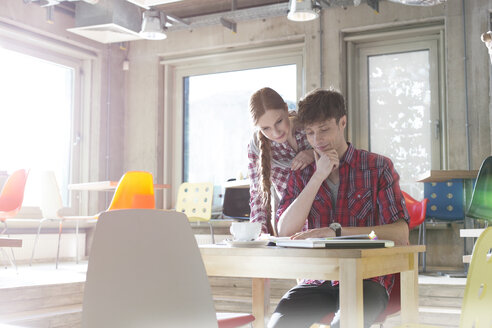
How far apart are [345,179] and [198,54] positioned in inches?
215

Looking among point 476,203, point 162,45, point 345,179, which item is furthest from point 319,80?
point 345,179

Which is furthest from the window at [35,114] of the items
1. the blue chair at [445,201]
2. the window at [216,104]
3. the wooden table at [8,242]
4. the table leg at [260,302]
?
the table leg at [260,302]

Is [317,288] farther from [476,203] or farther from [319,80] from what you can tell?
[319,80]

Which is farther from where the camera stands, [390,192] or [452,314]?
[452,314]

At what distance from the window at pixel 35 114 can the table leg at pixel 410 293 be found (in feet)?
16.7

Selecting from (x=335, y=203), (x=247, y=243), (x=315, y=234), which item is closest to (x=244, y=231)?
(x=247, y=243)

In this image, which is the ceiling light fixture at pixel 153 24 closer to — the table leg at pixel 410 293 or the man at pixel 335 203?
the man at pixel 335 203

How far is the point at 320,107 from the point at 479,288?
2.89 feet

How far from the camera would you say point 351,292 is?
130 cm

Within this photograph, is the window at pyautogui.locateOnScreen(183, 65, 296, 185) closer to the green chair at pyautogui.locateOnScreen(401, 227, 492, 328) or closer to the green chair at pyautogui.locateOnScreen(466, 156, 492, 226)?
the green chair at pyautogui.locateOnScreen(466, 156, 492, 226)

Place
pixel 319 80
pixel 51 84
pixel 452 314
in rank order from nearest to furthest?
pixel 452 314
pixel 319 80
pixel 51 84

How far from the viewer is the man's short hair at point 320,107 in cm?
194

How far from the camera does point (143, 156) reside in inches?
285

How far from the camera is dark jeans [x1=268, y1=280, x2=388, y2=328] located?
1765 millimetres
